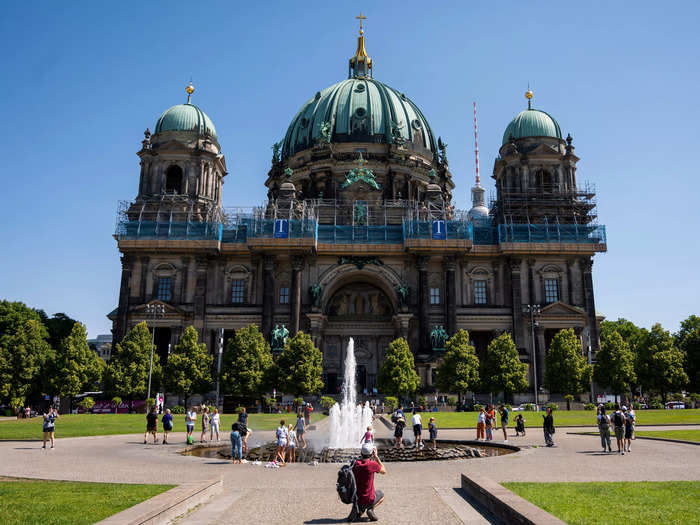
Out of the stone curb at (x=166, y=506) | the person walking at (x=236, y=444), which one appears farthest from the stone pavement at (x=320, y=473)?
the person walking at (x=236, y=444)

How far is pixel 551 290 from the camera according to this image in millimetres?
72000

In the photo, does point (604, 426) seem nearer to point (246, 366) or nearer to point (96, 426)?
Answer: point (96, 426)

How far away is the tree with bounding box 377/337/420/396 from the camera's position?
59906 millimetres

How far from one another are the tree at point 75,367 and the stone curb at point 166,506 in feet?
157

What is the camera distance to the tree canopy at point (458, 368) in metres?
59.5

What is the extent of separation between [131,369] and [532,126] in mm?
56921

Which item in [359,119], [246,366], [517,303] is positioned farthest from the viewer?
[359,119]

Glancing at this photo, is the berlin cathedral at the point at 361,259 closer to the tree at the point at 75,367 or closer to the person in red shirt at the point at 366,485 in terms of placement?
the tree at the point at 75,367

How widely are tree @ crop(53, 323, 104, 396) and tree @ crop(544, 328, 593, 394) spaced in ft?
148

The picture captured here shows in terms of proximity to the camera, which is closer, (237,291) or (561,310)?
(561,310)

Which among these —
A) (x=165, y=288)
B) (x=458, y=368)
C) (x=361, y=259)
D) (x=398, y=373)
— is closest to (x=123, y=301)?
(x=165, y=288)

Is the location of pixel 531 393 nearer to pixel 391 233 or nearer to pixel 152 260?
pixel 391 233

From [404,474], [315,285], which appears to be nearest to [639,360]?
[315,285]

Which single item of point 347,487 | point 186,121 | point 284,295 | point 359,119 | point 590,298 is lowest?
point 347,487
